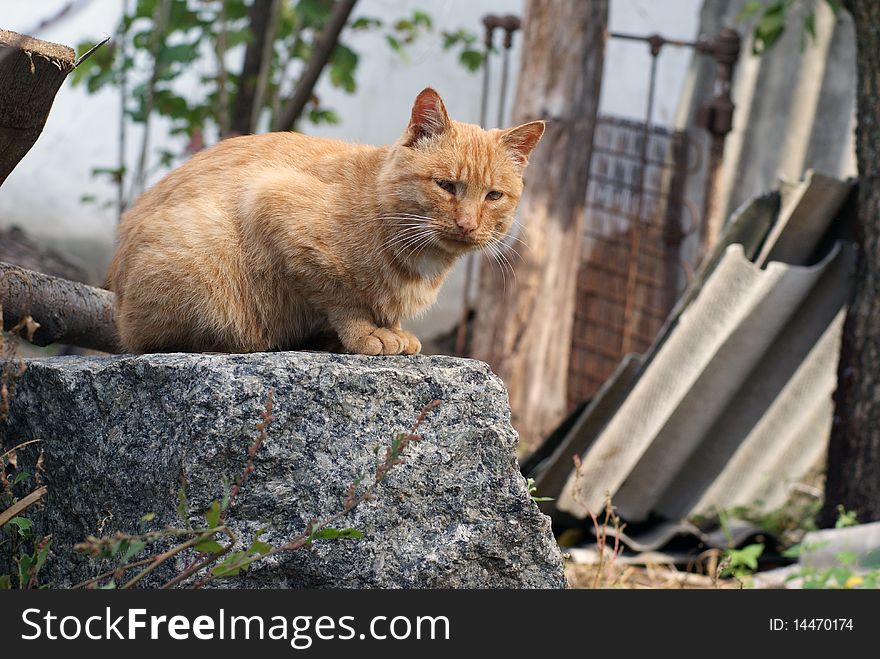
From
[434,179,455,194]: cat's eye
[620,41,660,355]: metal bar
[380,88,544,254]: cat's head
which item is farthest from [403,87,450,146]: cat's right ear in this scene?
[620,41,660,355]: metal bar

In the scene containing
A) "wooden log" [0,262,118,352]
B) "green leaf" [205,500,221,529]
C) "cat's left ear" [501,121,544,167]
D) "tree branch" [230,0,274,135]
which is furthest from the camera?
"tree branch" [230,0,274,135]

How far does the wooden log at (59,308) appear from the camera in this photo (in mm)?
2514

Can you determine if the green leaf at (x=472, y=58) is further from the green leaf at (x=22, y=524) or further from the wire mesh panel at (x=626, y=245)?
the green leaf at (x=22, y=524)

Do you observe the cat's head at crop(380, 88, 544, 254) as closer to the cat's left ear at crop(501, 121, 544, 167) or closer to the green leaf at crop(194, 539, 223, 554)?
the cat's left ear at crop(501, 121, 544, 167)

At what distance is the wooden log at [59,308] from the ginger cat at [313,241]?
378 millimetres

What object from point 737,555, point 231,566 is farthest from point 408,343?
point 737,555

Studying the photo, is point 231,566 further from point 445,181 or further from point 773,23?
point 773,23

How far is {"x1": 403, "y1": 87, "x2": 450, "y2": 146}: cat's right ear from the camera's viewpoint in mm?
2246

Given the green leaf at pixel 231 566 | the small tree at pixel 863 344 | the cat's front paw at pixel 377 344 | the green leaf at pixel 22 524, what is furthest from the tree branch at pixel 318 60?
the green leaf at pixel 231 566

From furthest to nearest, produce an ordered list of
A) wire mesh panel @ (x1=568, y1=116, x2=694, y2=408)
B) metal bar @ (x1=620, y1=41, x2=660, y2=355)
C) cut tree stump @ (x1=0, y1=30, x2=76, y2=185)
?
wire mesh panel @ (x1=568, y1=116, x2=694, y2=408)
metal bar @ (x1=620, y1=41, x2=660, y2=355)
cut tree stump @ (x1=0, y1=30, x2=76, y2=185)

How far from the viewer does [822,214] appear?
12.9 feet

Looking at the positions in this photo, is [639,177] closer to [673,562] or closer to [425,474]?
[673,562]

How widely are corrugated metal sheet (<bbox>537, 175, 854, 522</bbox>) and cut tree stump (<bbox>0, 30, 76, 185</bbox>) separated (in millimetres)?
2408
